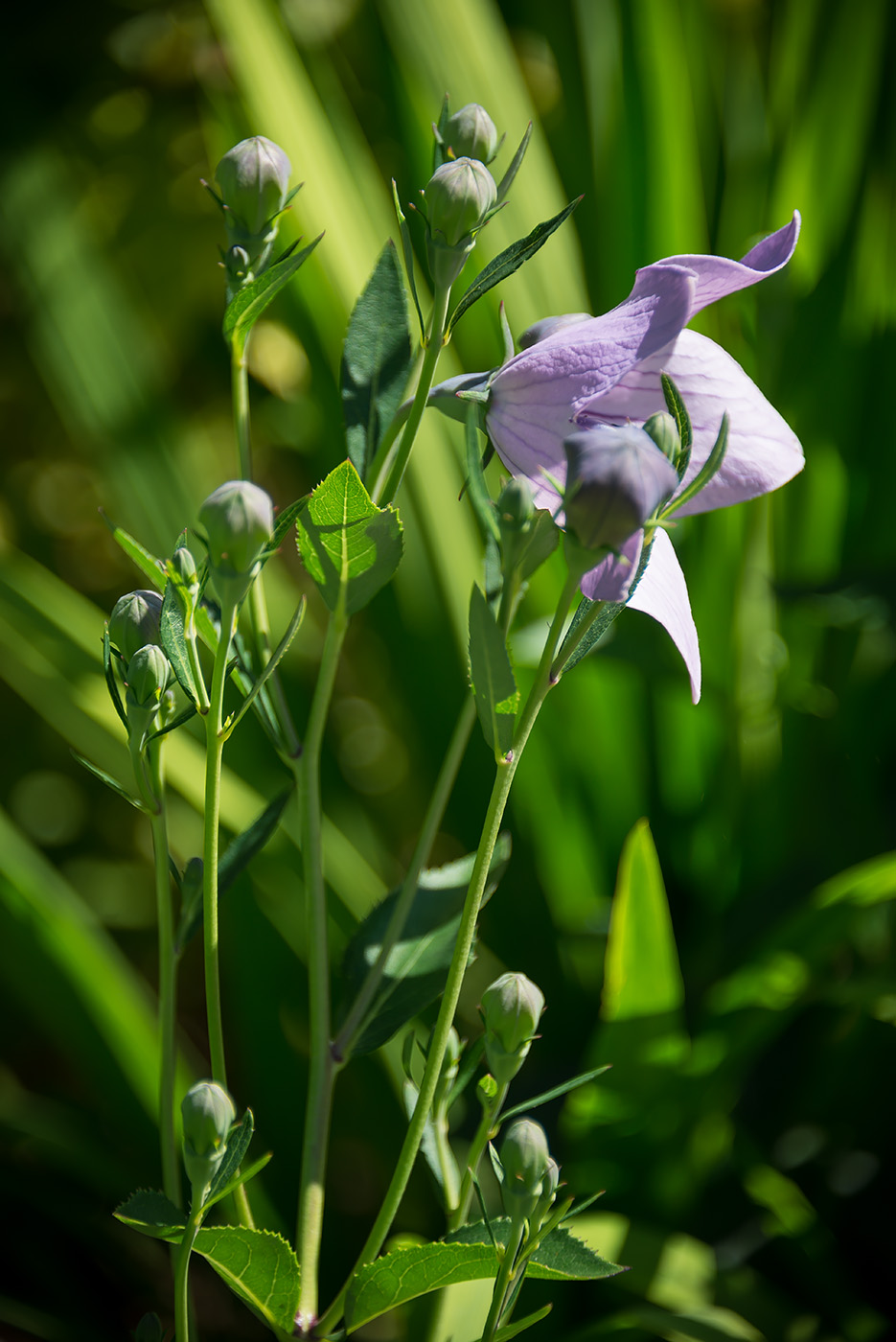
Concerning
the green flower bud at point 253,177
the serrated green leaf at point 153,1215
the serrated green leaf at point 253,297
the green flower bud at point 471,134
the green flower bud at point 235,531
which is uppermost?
the green flower bud at point 253,177

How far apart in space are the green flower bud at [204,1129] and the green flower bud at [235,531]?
0.12 meters

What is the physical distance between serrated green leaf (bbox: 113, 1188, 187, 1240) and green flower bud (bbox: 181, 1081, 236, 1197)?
13 mm

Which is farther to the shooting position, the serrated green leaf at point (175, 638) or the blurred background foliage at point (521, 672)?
the blurred background foliage at point (521, 672)

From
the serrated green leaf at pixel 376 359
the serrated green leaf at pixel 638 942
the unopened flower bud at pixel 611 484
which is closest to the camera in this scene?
the unopened flower bud at pixel 611 484

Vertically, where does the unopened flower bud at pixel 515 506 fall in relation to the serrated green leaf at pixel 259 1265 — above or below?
above

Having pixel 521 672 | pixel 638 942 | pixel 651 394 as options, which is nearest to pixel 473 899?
pixel 651 394

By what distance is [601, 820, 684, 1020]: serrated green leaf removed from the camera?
1.77 feet

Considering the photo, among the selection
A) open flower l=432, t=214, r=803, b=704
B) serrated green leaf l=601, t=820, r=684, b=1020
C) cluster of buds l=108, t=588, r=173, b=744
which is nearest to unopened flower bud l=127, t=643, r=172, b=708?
cluster of buds l=108, t=588, r=173, b=744

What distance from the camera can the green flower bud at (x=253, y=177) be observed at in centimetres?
29

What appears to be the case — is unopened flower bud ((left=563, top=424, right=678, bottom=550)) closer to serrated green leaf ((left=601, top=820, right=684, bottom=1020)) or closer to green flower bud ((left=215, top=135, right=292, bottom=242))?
green flower bud ((left=215, top=135, right=292, bottom=242))

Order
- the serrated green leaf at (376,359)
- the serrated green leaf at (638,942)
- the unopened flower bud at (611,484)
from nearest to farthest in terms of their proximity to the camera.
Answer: the unopened flower bud at (611,484)
the serrated green leaf at (376,359)
the serrated green leaf at (638,942)

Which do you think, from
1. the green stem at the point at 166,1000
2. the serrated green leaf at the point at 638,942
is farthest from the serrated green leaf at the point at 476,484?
the serrated green leaf at the point at 638,942

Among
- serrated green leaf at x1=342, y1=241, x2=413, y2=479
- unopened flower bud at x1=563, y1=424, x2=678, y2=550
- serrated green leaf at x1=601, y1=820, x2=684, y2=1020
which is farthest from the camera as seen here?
serrated green leaf at x1=601, y1=820, x2=684, y2=1020

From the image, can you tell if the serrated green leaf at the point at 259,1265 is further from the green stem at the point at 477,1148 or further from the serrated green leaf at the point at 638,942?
the serrated green leaf at the point at 638,942
